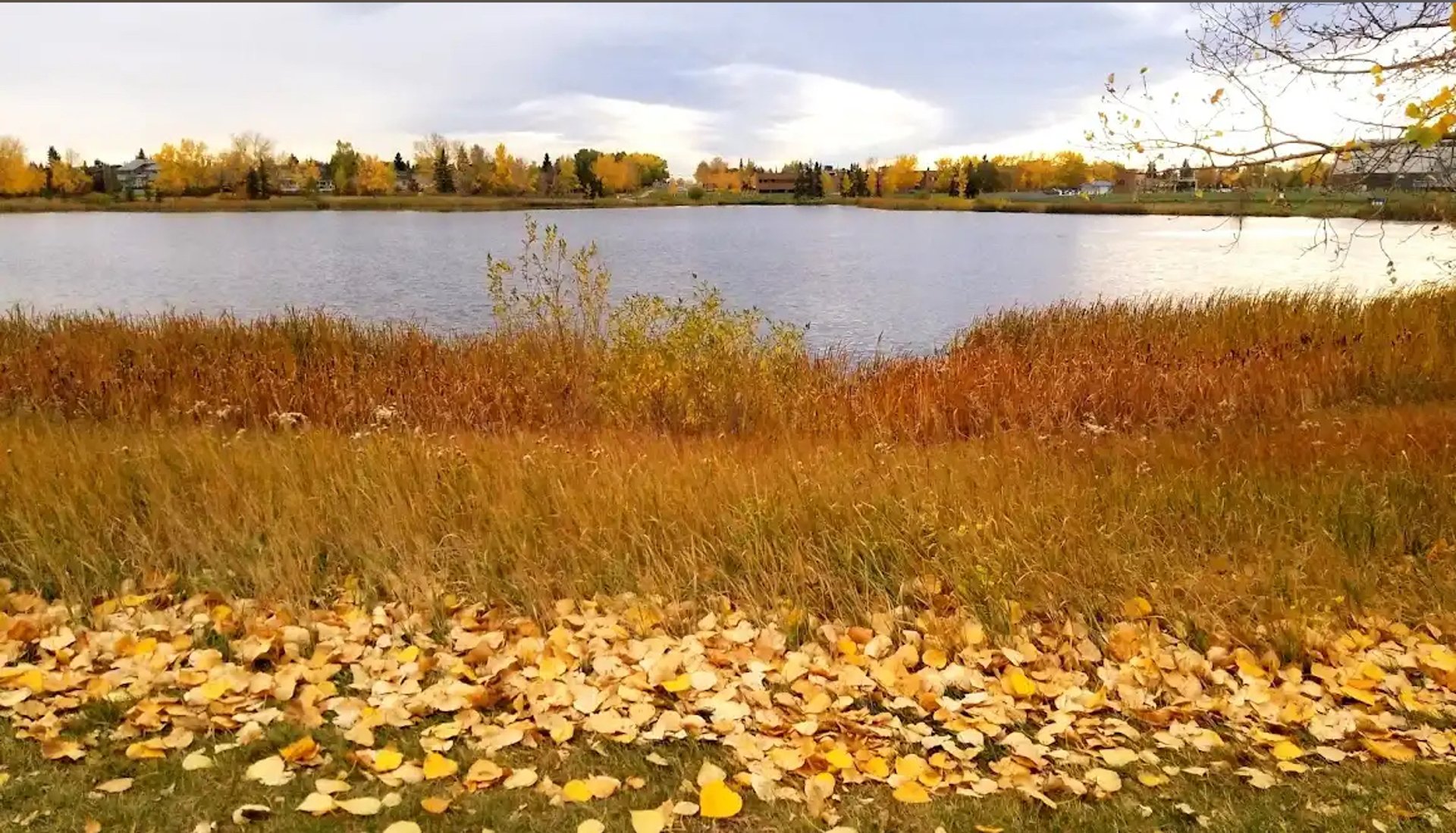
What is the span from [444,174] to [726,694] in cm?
13521

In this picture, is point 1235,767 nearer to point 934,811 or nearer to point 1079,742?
point 1079,742

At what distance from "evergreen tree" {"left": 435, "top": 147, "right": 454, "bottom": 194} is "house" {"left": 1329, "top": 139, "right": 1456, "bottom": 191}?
132 metres

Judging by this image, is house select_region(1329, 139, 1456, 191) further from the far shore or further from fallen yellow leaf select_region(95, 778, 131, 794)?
the far shore

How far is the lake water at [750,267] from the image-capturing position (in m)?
25.2

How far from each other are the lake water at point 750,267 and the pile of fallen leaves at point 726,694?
239 inches

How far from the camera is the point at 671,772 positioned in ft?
12.6

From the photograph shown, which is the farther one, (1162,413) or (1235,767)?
(1162,413)

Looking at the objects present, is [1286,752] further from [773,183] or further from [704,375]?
[773,183]

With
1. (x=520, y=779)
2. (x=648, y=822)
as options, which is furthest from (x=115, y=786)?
(x=648, y=822)

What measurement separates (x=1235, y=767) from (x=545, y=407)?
336 inches

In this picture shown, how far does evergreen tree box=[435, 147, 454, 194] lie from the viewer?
129125 millimetres

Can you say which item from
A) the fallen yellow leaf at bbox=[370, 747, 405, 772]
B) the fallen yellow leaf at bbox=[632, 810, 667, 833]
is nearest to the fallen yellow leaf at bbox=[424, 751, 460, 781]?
the fallen yellow leaf at bbox=[370, 747, 405, 772]

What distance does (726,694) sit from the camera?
4418mm

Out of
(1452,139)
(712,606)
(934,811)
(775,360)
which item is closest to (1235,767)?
(934,811)
